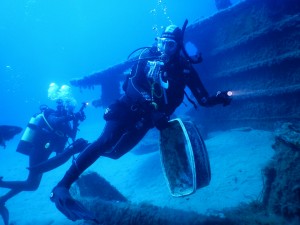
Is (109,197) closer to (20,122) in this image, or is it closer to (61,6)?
(20,122)

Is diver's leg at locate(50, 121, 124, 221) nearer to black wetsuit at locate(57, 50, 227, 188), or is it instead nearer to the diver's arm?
black wetsuit at locate(57, 50, 227, 188)

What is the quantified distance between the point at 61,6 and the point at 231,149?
144 m

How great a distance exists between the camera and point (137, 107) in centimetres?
421

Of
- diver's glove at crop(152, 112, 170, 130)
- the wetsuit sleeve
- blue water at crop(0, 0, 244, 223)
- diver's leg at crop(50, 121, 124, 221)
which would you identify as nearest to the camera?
diver's leg at crop(50, 121, 124, 221)

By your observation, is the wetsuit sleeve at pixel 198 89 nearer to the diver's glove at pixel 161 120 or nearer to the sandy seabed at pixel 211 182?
the diver's glove at pixel 161 120

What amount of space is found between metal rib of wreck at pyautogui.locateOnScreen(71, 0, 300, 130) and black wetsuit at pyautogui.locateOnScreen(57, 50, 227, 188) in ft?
12.6

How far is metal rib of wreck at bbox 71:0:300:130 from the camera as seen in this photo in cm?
723

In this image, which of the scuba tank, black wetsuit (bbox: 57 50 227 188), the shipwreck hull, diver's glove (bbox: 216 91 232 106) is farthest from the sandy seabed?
the scuba tank

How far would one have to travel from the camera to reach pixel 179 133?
434 cm

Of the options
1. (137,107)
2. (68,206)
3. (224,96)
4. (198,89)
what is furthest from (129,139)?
(224,96)

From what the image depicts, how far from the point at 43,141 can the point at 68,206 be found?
4500 millimetres

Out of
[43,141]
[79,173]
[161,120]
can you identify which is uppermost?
[161,120]

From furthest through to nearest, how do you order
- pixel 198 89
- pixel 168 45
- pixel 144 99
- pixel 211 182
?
pixel 211 182 → pixel 198 89 → pixel 168 45 → pixel 144 99

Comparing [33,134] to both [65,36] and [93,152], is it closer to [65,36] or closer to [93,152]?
[93,152]
